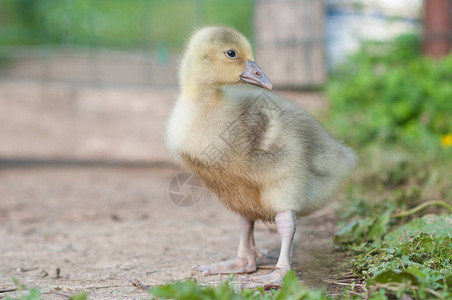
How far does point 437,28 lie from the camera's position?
284 inches

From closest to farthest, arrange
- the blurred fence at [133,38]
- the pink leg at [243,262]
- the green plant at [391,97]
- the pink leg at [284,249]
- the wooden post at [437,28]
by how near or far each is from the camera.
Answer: the pink leg at [284,249], the pink leg at [243,262], the green plant at [391,97], the blurred fence at [133,38], the wooden post at [437,28]

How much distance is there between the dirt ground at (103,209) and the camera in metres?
3.27

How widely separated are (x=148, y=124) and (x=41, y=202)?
1.82 metres

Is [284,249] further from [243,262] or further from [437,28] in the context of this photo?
[437,28]

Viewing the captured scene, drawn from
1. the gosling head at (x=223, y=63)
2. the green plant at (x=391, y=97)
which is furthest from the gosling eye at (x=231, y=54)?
the green plant at (x=391, y=97)

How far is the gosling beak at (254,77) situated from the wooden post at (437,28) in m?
4.76

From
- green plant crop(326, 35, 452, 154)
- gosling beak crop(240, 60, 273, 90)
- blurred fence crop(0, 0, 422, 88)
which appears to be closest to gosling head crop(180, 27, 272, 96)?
gosling beak crop(240, 60, 273, 90)

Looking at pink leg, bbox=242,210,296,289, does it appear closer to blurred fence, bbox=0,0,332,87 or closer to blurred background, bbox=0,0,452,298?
blurred fence, bbox=0,0,332,87

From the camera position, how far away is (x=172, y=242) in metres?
3.96

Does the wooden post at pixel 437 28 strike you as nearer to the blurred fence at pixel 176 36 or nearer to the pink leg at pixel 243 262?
the blurred fence at pixel 176 36

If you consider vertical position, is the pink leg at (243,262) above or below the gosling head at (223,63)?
below

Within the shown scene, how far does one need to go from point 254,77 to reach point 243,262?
0.97 metres

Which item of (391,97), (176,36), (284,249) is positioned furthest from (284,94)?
(176,36)

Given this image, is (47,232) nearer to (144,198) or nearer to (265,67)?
(144,198)
